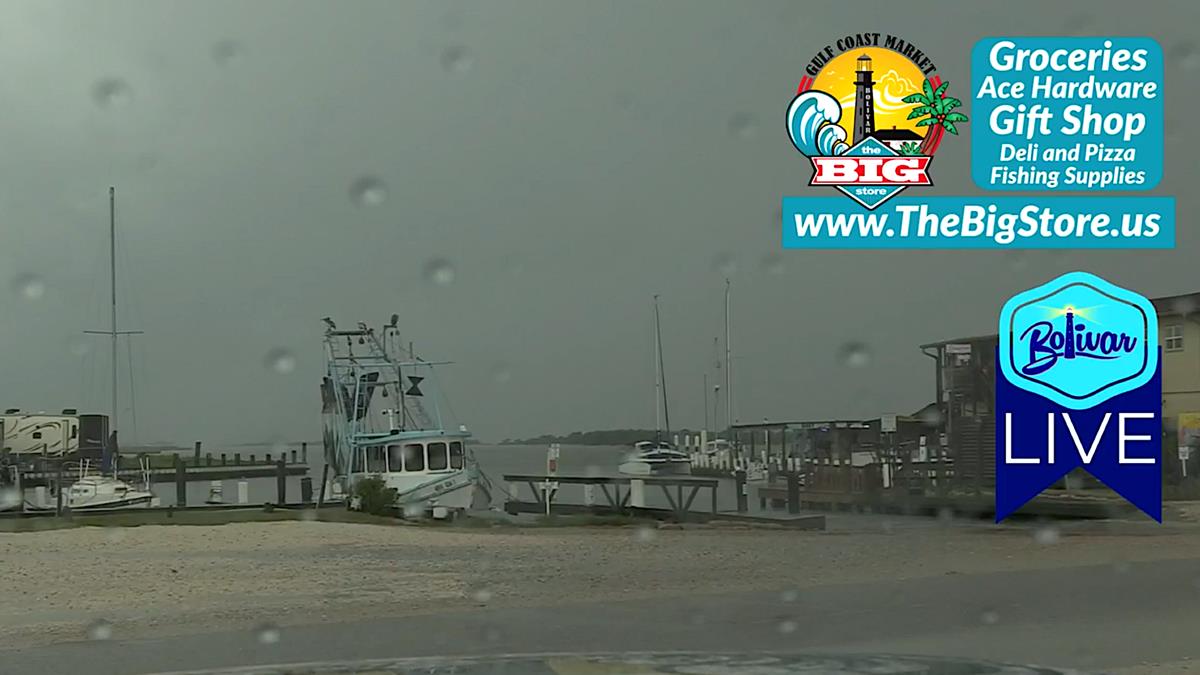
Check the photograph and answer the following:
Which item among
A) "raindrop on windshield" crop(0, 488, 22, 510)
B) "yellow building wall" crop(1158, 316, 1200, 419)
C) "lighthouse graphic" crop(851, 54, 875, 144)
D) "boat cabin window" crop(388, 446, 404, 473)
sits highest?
"lighthouse graphic" crop(851, 54, 875, 144)

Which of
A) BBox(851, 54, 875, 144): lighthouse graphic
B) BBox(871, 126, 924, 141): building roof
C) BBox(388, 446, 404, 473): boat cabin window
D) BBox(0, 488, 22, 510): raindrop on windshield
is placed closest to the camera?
BBox(851, 54, 875, 144): lighthouse graphic

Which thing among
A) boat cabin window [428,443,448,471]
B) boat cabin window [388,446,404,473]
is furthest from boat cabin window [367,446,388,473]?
boat cabin window [428,443,448,471]

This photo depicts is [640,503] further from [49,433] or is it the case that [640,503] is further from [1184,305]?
[49,433]

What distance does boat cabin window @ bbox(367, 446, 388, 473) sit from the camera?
30156 millimetres

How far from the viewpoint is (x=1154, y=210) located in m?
13.2

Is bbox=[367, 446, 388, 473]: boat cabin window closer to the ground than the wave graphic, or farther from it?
closer to the ground

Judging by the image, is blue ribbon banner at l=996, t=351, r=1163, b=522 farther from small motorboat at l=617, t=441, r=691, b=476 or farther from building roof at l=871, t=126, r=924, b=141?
small motorboat at l=617, t=441, r=691, b=476

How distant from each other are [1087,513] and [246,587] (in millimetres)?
18893

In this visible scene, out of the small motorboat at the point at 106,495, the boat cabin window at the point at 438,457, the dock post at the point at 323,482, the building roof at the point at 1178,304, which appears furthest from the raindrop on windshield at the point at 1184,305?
the small motorboat at the point at 106,495

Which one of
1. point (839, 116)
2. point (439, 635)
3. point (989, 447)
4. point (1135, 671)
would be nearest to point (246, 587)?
point (439, 635)

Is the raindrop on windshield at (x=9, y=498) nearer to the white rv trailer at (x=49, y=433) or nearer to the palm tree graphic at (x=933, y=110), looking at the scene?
the white rv trailer at (x=49, y=433)

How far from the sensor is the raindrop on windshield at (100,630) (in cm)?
1009

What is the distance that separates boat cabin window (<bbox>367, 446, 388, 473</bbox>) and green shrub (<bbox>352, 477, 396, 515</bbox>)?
0.46 metres

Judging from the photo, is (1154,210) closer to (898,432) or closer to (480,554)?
(480,554)
